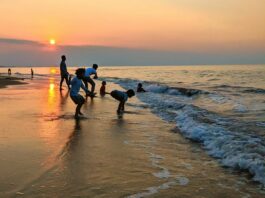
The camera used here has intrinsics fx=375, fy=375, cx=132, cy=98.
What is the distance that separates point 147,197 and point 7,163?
2531 mm

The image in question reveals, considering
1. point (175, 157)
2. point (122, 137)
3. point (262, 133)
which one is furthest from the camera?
point (262, 133)

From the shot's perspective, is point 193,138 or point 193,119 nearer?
point 193,138

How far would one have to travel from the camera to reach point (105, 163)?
244 inches

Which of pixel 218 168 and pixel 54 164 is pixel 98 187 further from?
pixel 218 168

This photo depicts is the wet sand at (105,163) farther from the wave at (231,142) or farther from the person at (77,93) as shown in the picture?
the person at (77,93)

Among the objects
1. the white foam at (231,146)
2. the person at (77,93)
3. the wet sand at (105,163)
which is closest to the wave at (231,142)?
the white foam at (231,146)

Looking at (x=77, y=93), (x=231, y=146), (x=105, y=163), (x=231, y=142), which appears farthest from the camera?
(x=77, y=93)

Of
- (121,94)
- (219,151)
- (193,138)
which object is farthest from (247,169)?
(121,94)

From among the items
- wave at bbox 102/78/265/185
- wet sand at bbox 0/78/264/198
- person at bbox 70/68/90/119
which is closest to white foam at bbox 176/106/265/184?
wave at bbox 102/78/265/185

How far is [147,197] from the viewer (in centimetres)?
468

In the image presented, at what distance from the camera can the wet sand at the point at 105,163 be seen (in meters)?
4.93

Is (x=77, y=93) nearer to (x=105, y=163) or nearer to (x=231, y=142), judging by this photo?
(x=231, y=142)

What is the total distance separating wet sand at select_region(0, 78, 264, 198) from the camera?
493cm

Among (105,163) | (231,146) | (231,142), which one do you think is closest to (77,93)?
(231,142)
